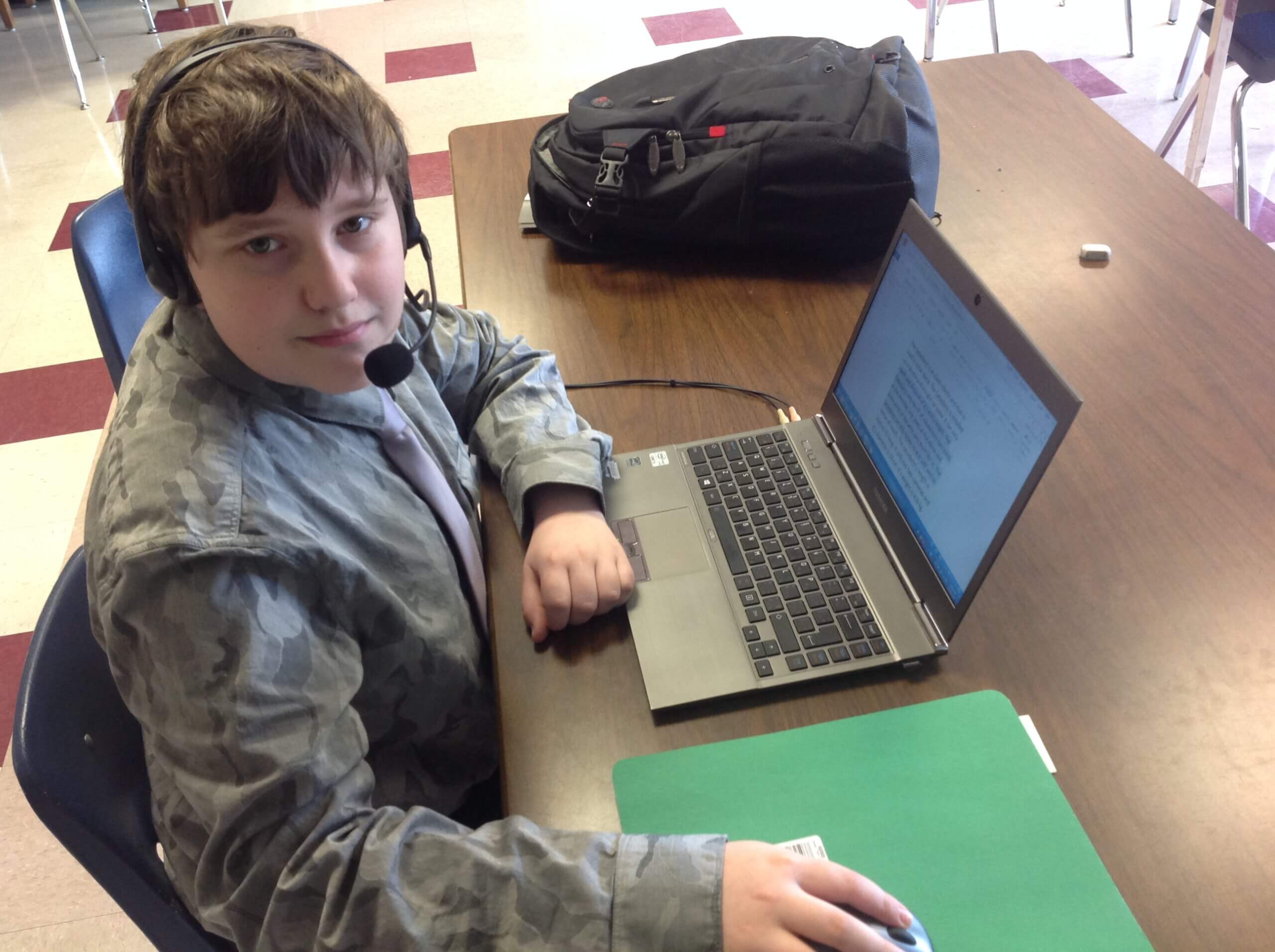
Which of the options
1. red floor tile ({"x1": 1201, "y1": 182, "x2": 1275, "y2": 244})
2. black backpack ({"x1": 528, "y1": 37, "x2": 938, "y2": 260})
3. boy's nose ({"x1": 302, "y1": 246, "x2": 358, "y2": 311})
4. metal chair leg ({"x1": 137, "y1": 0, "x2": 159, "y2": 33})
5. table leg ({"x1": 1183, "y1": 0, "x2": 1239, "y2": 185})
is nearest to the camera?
boy's nose ({"x1": 302, "y1": 246, "x2": 358, "y2": 311})

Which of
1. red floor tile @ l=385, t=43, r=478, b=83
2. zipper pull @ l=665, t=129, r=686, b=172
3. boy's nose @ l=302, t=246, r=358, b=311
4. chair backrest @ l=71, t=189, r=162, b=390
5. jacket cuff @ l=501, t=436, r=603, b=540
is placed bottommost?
red floor tile @ l=385, t=43, r=478, b=83

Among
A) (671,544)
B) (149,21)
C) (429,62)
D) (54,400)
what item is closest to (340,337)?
(671,544)

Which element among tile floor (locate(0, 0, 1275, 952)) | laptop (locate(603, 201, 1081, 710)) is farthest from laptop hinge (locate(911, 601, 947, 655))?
tile floor (locate(0, 0, 1275, 952))

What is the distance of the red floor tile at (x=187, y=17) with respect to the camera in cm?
359

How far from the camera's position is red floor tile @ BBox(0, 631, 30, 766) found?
52.6 inches

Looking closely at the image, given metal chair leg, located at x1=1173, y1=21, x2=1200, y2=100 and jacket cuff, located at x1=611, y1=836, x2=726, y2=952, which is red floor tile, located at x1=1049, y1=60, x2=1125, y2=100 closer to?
metal chair leg, located at x1=1173, y1=21, x2=1200, y2=100

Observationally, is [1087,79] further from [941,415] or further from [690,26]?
[941,415]

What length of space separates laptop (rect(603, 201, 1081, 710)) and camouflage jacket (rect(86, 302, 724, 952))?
0.46 feet

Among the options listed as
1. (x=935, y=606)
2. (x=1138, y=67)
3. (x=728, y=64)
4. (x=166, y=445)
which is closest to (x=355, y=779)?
(x=166, y=445)

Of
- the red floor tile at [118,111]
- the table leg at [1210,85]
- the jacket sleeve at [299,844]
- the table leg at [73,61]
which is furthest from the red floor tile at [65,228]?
the table leg at [1210,85]

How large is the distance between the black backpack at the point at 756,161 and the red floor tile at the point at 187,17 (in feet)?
10.4

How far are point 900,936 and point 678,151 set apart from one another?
0.82 meters

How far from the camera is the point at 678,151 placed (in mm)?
1041

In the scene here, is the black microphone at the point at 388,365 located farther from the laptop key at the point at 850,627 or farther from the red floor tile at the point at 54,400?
the red floor tile at the point at 54,400
